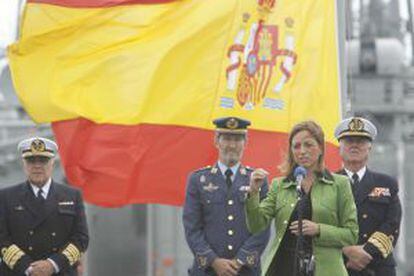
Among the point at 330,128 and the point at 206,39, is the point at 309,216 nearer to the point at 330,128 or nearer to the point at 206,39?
the point at 330,128

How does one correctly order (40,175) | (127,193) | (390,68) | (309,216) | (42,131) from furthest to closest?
1. (390,68)
2. (42,131)
3. (127,193)
4. (40,175)
5. (309,216)

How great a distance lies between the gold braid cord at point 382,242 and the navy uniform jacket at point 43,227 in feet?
6.28

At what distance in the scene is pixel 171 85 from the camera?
27.0ft

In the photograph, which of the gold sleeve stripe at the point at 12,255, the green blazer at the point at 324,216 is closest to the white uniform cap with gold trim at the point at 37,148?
the gold sleeve stripe at the point at 12,255

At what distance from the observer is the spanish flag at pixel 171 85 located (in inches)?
317

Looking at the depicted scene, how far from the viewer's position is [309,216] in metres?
6.41

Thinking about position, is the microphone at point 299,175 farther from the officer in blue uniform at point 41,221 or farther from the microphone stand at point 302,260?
the officer in blue uniform at point 41,221

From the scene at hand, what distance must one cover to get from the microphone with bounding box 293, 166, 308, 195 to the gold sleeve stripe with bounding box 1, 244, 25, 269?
80.4 inches

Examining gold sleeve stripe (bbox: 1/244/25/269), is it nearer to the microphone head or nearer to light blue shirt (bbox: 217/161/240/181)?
light blue shirt (bbox: 217/161/240/181)

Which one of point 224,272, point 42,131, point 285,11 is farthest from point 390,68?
point 224,272

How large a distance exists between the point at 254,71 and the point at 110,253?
20.1 feet

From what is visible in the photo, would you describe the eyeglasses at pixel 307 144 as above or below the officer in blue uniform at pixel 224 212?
above

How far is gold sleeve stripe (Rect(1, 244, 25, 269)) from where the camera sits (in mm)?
7367

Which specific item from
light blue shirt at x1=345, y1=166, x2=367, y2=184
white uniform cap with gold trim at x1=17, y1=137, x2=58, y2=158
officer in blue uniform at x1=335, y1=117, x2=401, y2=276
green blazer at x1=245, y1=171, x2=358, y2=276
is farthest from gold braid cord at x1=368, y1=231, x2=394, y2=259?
white uniform cap with gold trim at x1=17, y1=137, x2=58, y2=158
